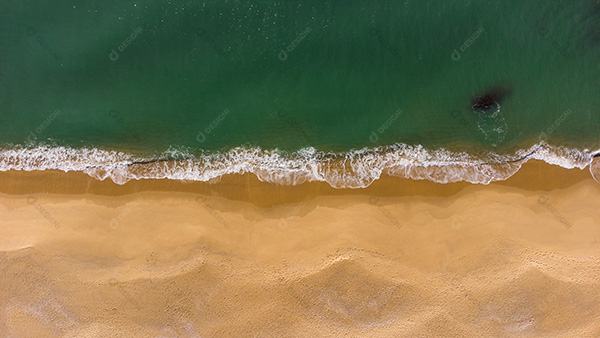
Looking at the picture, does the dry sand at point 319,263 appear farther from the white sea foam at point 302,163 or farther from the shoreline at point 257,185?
the white sea foam at point 302,163

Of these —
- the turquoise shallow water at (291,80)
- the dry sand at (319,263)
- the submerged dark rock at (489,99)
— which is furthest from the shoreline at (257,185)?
the submerged dark rock at (489,99)

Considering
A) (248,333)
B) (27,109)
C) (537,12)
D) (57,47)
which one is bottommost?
(248,333)

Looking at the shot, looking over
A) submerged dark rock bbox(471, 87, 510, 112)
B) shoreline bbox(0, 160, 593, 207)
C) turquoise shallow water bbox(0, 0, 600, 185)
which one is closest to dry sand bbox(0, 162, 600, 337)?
shoreline bbox(0, 160, 593, 207)

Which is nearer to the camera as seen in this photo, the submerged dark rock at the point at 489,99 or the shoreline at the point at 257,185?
the shoreline at the point at 257,185

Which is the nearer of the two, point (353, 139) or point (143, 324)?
point (143, 324)

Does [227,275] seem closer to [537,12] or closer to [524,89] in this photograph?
[524,89]

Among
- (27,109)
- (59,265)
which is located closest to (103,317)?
(59,265)
